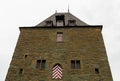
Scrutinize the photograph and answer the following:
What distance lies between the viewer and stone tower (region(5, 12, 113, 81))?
1406 centimetres

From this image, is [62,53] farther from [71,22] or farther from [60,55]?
[71,22]

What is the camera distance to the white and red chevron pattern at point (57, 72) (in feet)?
46.5

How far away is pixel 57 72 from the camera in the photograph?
14406 millimetres

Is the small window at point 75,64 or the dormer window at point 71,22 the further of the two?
the dormer window at point 71,22

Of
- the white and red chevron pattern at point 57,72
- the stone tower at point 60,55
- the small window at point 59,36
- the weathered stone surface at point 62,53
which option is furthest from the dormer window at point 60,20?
the white and red chevron pattern at point 57,72

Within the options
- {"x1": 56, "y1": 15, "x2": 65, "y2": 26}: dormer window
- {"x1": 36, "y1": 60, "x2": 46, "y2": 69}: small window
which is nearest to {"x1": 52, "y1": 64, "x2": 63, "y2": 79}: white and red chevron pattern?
{"x1": 36, "y1": 60, "x2": 46, "y2": 69}: small window

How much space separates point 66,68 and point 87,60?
144cm

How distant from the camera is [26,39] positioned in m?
16.6

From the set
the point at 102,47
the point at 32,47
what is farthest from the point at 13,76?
the point at 102,47

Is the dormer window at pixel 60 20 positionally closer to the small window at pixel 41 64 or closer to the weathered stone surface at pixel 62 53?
the weathered stone surface at pixel 62 53

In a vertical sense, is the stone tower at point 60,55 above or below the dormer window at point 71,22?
below

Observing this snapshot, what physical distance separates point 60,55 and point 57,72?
4.21ft

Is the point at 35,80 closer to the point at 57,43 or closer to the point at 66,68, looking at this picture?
the point at 66,68

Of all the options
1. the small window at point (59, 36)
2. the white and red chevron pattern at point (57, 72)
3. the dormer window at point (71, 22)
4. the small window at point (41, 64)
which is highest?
the dormer window at point (71, 22)
